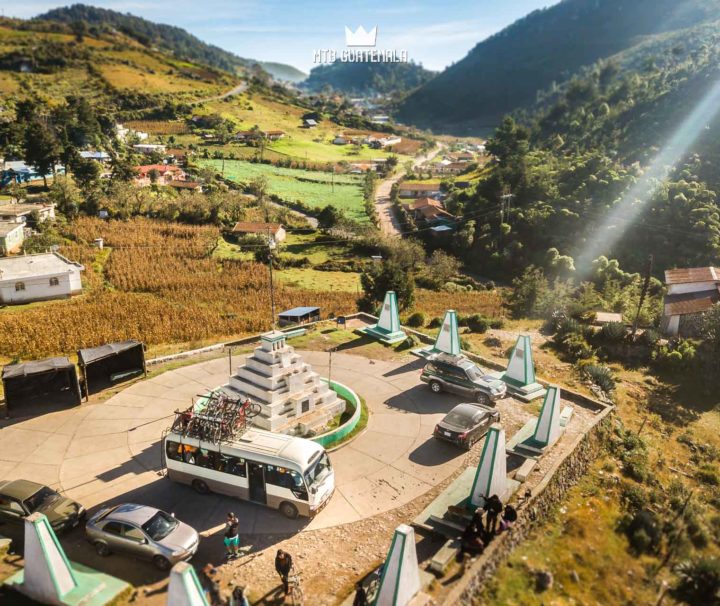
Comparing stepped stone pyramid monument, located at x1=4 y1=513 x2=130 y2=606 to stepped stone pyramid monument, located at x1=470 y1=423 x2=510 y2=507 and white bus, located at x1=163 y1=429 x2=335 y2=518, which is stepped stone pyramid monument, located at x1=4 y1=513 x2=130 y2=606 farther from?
stepped stone pyramid monument, located at x1=470 y1=423 x2=510 y2=507

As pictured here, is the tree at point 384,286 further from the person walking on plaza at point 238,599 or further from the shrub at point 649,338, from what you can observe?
the person walking on plaza at point 238,599

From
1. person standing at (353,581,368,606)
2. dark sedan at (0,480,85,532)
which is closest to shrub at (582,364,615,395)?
person standing at (353,581,368,606)

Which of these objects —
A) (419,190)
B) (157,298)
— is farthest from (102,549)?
(419,190)

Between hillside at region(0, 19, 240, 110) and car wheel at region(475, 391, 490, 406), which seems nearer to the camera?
car wheel at region(475, 391, 490, 406)

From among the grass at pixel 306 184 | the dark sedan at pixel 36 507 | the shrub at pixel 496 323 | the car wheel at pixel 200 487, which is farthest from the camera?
the grass at pixel 306 184

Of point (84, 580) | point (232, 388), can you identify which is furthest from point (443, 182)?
point (84, 580)

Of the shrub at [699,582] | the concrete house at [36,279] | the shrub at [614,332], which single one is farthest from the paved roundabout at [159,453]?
the concrete house at [36,279]

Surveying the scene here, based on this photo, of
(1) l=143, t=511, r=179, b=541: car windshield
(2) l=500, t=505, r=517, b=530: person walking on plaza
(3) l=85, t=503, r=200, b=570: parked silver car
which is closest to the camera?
(3) l=85, t=503, r=200, b=570: parked silver car
